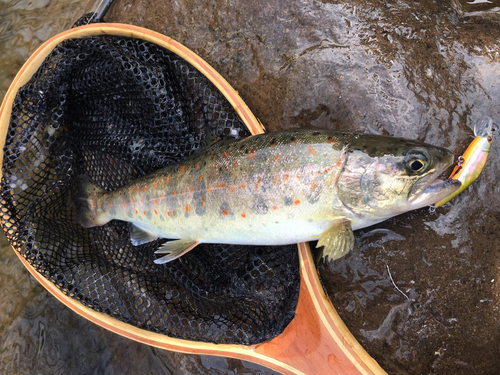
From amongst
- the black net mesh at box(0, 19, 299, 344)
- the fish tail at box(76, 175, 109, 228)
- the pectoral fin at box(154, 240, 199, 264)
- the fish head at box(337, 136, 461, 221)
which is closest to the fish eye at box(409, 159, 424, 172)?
the fish head at box(337, 136, 461, 221)

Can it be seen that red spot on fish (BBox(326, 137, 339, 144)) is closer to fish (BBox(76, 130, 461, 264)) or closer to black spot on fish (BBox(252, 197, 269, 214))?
fish (BBox(76, 130, 461, 264))

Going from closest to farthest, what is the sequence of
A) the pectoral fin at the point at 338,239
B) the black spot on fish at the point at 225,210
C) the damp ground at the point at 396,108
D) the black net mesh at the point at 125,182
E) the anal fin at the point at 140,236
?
the pectoral fin at the point at 338,239 < the black spot on fish at the point at 225,210 < the damp ground at the point at 396,108 < the black net mesh at the point at 125,182 < the anal fin at the point at 140,236

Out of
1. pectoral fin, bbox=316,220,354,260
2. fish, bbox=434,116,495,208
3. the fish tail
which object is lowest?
fish, bbox=434,116,495,208

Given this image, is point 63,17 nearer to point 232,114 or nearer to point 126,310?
point 232,114

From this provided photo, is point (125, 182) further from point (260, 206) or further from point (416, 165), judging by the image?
point (416, 165)

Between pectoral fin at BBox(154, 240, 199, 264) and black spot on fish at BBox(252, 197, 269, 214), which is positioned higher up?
black spot on fish at BBox(252, 197, 269, 214)

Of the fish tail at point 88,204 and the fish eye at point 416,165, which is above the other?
the fish tail at point 88,204

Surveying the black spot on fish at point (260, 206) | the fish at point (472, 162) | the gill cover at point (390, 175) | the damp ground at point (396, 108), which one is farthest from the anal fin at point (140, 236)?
the fish at point (472, 162)

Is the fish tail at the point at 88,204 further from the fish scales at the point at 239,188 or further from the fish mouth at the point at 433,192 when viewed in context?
the fish mouth at the point at 433,192
